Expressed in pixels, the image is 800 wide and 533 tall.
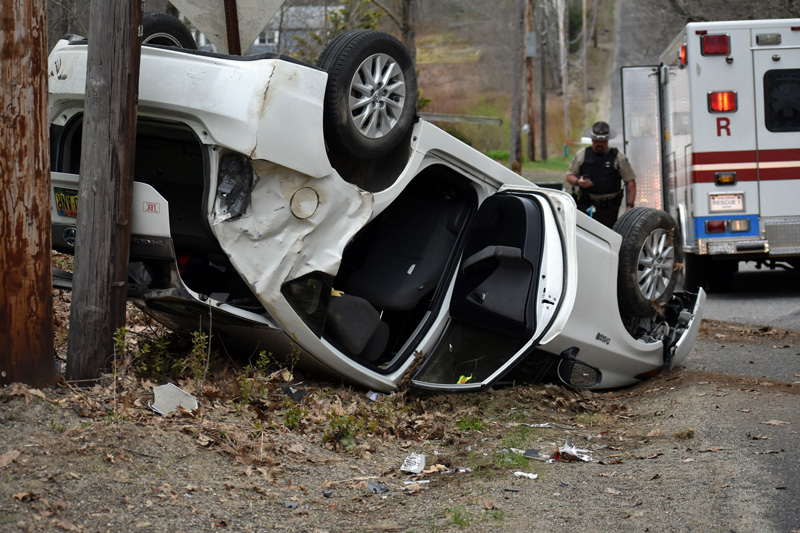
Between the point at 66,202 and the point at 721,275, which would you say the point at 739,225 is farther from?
the point at 66,202

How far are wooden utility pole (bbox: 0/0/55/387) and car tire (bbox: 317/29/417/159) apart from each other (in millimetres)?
1391

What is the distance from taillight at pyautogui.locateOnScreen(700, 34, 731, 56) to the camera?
10828 millimetres

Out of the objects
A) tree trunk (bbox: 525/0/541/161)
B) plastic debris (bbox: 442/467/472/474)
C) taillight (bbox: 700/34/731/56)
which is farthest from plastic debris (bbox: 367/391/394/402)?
tree trunk (bbox: 525/0/541/161)

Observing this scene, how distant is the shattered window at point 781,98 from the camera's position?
35.9 feet

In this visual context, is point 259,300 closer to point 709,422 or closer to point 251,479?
point 251,479

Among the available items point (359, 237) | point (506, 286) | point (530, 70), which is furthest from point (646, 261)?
point (530, 70)

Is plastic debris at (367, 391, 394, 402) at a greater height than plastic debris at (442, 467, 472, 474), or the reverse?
plastic debris at (367, 391, 394, 402)

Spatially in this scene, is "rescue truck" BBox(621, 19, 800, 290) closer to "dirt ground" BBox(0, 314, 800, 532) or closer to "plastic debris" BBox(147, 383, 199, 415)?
"dirt ground" BBox(0, 314, 800, 532)

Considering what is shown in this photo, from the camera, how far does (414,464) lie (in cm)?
464

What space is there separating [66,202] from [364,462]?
2.03 meters

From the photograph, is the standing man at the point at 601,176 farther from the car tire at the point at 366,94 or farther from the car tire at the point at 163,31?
the car tire at the point at 163,31

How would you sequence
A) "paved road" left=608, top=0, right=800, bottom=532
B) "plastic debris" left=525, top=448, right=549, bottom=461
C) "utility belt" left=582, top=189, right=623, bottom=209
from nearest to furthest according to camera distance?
"paved road" left=608, top=0, right=800, bottom=532, "plastic debris" left=525, top=448, right=549, bottom=461, "utility belt" left=582, top=189, right=623, bottom=209

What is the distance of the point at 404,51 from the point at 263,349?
1881 mm

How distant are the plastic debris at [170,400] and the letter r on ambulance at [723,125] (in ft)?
26.9
